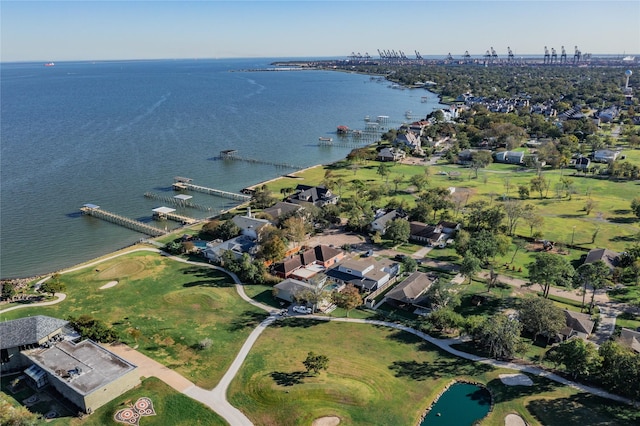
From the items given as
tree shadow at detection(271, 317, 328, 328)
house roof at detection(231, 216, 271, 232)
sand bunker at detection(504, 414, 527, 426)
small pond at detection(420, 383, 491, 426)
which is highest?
house roof at detection(231, 216, 271, 232)

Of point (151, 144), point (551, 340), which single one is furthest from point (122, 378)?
point (151, 144)

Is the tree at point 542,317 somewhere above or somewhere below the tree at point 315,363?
above

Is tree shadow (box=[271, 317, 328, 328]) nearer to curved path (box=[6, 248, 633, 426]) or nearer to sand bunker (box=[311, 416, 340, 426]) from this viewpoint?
curved path (box=[6, 248, 633, 426])

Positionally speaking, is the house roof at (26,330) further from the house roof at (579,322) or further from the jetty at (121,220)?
the house roof at (579,322)

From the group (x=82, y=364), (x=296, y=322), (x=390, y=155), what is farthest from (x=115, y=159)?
(x=296, y=322)

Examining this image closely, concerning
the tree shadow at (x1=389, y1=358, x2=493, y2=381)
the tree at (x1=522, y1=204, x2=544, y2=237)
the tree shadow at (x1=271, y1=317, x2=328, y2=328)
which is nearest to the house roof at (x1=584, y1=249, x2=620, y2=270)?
the tree at (x1=522, y1=204, x2=544, y2=237)

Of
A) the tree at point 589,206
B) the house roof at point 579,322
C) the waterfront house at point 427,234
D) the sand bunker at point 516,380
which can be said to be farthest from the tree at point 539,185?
the sand bunker at point 516,380

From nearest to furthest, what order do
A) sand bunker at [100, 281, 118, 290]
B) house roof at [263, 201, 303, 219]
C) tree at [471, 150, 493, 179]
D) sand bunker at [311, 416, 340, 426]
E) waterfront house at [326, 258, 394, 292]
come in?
sand bunker at [311, 416, 340, 426]
waterfront house at [326, 258, 394, 292]
sand bunker at [100, 281, 118, 290]
house roof at [263, 201, 303, 219]
tree at [471, 150, 493, 179]
